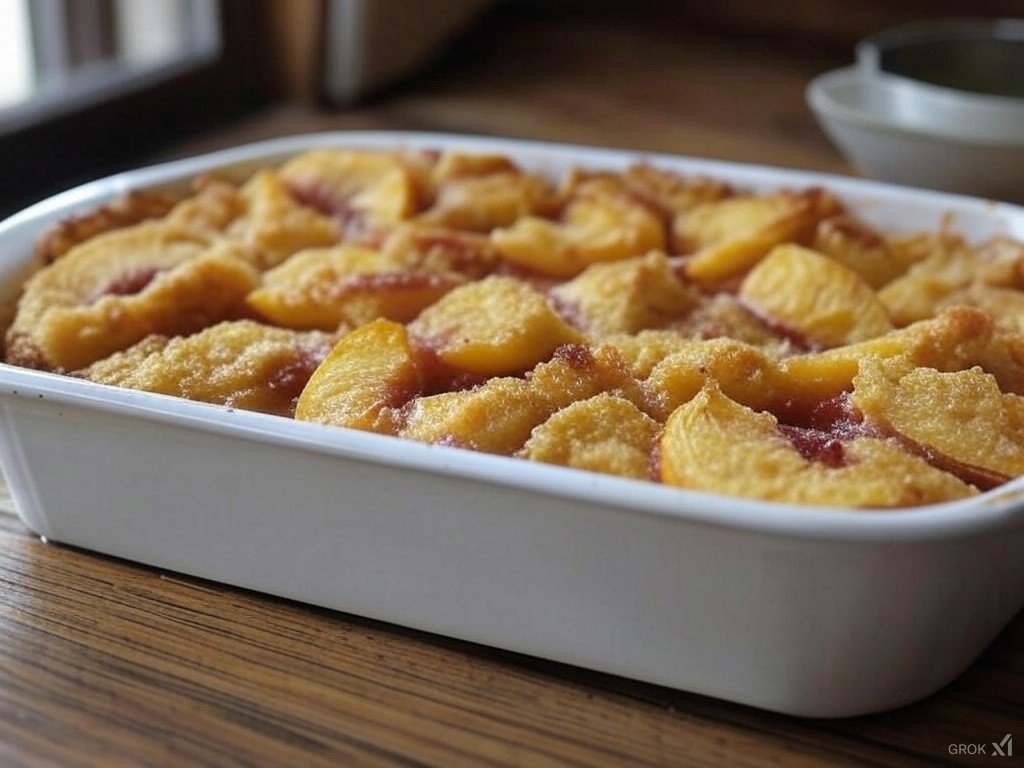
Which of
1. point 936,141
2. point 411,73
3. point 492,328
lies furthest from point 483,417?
point 411,73

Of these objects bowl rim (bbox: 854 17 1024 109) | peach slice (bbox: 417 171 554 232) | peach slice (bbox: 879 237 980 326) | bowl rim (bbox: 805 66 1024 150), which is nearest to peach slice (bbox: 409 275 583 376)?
peach slice (bbox: 417 171 554 232)

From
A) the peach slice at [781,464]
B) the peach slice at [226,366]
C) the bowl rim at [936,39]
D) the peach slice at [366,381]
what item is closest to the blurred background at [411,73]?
the bowl rim at [936,39]

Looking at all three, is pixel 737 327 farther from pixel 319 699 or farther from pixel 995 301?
pixel 319 699

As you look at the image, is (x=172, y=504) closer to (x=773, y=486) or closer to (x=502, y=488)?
(x=502, y=488)

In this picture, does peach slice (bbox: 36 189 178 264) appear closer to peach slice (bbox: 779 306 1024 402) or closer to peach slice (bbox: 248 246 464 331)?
peach slice (bbox: 248 246 464 331)

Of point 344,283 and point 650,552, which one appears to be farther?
point 344,283

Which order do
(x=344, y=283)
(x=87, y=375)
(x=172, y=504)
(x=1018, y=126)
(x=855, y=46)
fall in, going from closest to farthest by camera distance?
1. (x=172, y=504)
2. (x=87, y=375)
3. (x=344, y=283)
4. (x=1018, y=126)
5. (x=855, y=46)

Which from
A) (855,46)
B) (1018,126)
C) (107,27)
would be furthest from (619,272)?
(855,46)
